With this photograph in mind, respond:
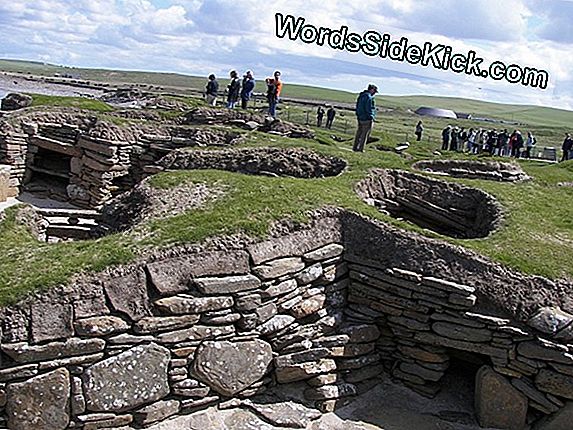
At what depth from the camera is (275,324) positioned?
8.54 meters

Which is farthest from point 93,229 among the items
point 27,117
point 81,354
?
point 27,117

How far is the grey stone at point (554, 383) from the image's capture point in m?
8.08

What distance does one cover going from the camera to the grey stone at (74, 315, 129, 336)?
7.24 meters

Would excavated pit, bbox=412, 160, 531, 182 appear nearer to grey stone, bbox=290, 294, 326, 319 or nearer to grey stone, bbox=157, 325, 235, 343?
grey stone, bbox=290, 294, 326, 319

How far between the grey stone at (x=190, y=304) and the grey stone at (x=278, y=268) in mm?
549

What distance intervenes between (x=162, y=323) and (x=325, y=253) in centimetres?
255

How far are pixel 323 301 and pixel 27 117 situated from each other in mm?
11575

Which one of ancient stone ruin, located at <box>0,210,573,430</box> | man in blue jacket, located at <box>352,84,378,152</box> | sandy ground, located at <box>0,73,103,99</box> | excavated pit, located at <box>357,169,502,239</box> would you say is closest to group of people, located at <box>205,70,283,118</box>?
man in blue jacket, located at <box>352,84,378,152</box>

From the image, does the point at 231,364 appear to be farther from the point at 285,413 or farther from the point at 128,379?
the point at 128,379

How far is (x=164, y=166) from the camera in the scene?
14.5 m

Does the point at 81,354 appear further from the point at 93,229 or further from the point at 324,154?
the point at 324,154

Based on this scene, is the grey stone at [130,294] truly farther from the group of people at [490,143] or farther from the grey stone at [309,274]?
the group of people at [490,143]

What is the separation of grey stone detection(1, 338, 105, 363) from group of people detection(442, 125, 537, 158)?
23.4m

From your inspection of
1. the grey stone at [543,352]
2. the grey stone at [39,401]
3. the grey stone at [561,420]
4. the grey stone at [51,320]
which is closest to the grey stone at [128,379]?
the grey stone at [39,401]
